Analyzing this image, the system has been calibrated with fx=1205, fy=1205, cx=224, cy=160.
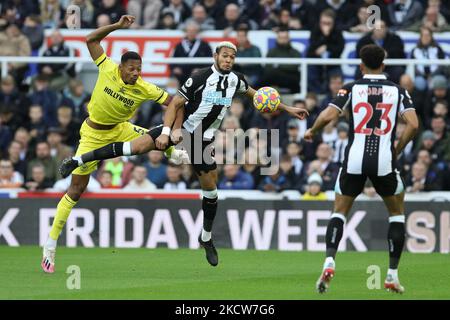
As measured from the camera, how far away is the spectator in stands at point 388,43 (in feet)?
69.0

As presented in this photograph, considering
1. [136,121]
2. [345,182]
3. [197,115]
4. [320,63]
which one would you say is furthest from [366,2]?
[345,182]

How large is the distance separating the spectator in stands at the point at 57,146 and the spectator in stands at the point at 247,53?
3.31 meters

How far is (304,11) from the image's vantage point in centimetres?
2250

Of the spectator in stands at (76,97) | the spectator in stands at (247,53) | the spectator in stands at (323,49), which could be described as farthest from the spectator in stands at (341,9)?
the spectator in stands at (76,97)

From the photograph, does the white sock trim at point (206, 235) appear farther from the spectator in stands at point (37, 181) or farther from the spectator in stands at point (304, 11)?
the spectator in stands at point (304, 11)

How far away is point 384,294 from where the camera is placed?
1205cm

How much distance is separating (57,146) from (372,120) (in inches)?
388

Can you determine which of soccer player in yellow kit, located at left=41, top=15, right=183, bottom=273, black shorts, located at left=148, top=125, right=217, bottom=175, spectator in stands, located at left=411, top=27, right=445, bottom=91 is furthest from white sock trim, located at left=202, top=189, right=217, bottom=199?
spectator in stands, located at left=411, top=27, right=445, bottom=91

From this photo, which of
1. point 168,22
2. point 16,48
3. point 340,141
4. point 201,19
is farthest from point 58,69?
point 340,141

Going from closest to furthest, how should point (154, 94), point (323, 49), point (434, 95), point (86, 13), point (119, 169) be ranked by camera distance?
point (154, 94)
point (119, 169)
point (434, 95)
point (323, 49)
point (86, 13)

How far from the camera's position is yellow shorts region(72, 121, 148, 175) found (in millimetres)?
14688

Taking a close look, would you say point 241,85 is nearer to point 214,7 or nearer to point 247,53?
point 247,53

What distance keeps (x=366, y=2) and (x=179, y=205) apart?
19.0ft

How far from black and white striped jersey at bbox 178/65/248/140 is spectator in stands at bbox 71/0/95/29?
8332 mm
